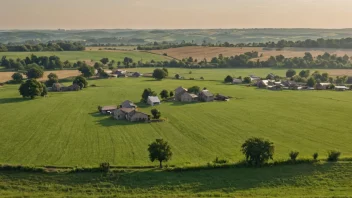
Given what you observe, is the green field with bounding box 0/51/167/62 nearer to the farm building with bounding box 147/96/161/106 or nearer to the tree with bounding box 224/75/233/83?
the tree with bounding box 224/75/233/83

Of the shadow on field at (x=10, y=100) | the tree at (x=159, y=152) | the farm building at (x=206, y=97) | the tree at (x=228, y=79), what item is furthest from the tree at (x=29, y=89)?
the tree at (x=228, y=79)

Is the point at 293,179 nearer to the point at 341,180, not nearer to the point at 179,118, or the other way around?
the point at 341,180

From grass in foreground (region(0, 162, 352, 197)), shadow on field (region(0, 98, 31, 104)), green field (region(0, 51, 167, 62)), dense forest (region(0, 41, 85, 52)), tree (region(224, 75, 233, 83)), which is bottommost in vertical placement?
shadow on field (region(0, 98, 31, 104))

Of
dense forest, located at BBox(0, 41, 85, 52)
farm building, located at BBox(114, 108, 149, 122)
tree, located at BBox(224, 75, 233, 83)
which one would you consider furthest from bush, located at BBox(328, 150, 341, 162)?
dense forest, located at BBox(0, 41, 85, 52)

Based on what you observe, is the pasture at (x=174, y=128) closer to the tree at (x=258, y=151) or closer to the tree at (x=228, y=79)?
the tree at (x=258, y=151)

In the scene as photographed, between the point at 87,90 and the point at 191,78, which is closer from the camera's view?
the point at 87,90

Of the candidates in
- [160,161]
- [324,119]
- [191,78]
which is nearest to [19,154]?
[160,161]

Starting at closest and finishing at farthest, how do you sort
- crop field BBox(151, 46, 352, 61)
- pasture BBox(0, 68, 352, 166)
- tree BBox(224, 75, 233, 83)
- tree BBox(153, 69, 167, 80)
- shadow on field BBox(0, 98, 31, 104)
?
pasture BBox(0, 68, 352, 166), shadow on field BBox(0, 98, 31, 104), tree BBox(224, 75, 233, 83), tree BBox(153, 69, 167, 80), crop field BBox(151, 46, 352, 61)
